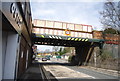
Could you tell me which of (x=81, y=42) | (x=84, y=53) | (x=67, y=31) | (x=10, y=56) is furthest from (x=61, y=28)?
(x=10, y=56)

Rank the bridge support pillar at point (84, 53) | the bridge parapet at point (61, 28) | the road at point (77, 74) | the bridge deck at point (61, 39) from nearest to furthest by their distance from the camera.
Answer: the road at point (77, 74) → the bridge deck at point (61, 39) → the bridge parapet at point (61, 28) → the bridge support pillar at point (84, 53)

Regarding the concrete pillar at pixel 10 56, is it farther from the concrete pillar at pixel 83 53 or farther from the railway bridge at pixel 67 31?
the concrete pillar at pixel 83 53

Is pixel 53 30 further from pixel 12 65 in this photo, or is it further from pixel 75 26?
pixel 12 65

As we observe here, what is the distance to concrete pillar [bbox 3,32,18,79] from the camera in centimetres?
682

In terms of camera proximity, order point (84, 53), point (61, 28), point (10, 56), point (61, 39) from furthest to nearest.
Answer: point (84, 53)
point (61, 28)
point (61, 39)
point (10, 56)

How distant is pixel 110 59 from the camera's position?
839 inches

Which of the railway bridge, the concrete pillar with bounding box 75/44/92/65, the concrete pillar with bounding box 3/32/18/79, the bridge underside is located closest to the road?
the concrete pillar with bounding box 3/32/18/79

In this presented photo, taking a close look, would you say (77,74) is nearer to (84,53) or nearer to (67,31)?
(67,31)

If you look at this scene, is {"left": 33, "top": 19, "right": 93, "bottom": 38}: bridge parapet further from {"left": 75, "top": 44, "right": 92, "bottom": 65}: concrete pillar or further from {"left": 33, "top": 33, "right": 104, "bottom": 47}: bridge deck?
{"left": 75, "top": 44, "right": 92, "bottom": 65}: concrete pillar

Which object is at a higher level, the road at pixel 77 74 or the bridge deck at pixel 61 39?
the bridge deck at pixel 61 39

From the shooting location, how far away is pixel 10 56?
6953 millimetres

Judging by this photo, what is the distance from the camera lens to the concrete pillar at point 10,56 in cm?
682

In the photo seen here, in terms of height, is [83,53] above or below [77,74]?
above

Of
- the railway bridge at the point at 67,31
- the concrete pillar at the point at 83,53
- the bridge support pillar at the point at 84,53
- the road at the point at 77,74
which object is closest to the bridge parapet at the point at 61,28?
the railway bridge at the point at 67,31
